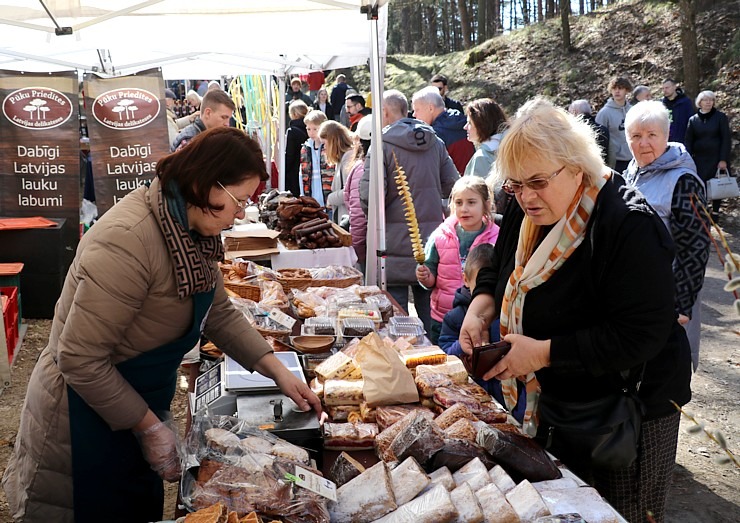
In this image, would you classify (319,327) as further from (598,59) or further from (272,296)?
(598,59)

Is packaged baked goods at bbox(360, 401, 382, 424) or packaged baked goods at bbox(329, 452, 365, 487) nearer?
packaged baked goods at bbox(329, 452, 365, 487)

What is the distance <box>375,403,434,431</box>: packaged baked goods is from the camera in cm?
233

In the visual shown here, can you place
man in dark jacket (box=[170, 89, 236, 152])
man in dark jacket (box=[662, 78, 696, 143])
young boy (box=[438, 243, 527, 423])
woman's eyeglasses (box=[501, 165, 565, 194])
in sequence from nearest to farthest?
woman's eyeglasses (box=[501, 165, 565, 194]) → young boy (box=[438, 243, 527, 423]) → man in dark jacket (box=[170, 89, 236, 152]) → man in dark jacket (box=[662, 78, 696, 143])

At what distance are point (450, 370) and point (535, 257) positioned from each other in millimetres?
672

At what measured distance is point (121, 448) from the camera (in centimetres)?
218

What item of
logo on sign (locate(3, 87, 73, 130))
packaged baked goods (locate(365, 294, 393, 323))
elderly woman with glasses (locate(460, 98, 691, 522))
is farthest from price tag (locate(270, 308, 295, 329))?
logo on sign (locate(3, 87, 73, 130))

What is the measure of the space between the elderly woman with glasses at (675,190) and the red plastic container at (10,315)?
178 inches

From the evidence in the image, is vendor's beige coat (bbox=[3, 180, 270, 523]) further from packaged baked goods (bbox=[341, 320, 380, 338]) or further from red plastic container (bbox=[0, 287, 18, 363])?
red plastic container (bbox=[0, 287, 18, 363])

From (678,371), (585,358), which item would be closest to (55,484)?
(585,358)

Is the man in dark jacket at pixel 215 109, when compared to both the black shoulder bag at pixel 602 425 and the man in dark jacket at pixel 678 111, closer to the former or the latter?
the black shoulder bag at pixel 602 425

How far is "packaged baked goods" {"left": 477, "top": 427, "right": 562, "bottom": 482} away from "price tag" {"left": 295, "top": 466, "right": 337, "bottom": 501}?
48 centimetres

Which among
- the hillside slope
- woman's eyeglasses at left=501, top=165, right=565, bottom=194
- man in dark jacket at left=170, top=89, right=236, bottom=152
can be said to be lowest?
woman's eyeglasses at left=501, top=165, right=565, bottom=194

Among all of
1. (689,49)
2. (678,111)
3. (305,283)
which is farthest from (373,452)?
(689,49)

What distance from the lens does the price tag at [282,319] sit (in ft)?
10.8
